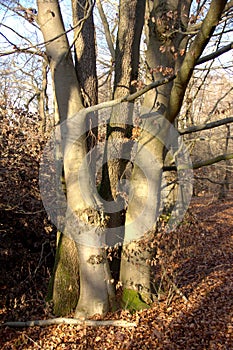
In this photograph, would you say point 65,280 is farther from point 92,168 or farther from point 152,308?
point 92,168

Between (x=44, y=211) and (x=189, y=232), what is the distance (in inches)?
114

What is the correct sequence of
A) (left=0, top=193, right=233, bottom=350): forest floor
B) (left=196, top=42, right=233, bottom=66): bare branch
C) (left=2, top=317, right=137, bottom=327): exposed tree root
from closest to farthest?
(left=196, top=42, right=233, bottom=66): bare branch < (left=0, top=193, right=233, bottom=350): forest floor < (left=2, top=317, right=137, bottom=327): exposed tree root

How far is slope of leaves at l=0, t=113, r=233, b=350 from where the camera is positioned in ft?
14.1

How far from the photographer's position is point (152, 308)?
5.05 meters

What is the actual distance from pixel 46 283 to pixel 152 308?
234 cm

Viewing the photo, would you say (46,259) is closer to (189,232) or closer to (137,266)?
(137,266)

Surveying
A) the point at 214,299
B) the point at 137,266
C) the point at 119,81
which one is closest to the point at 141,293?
the point at 137,266

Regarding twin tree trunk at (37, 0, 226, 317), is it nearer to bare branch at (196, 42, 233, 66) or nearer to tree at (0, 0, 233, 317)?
tree at (0, 0, 233, 317)

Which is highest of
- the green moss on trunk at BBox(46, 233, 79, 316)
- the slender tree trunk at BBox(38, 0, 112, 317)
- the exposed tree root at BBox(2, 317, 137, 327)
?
the slender tree trunk at BBox(38, 0, 112, 317)

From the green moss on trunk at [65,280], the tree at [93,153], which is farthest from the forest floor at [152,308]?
the tree at [93,153]

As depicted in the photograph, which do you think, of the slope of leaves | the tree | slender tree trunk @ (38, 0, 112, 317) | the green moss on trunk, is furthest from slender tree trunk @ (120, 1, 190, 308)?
the green moss on trunk

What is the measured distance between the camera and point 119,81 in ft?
19.2

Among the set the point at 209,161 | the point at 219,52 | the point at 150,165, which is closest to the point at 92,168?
the point at 150,165

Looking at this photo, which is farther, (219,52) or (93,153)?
(93,153)
